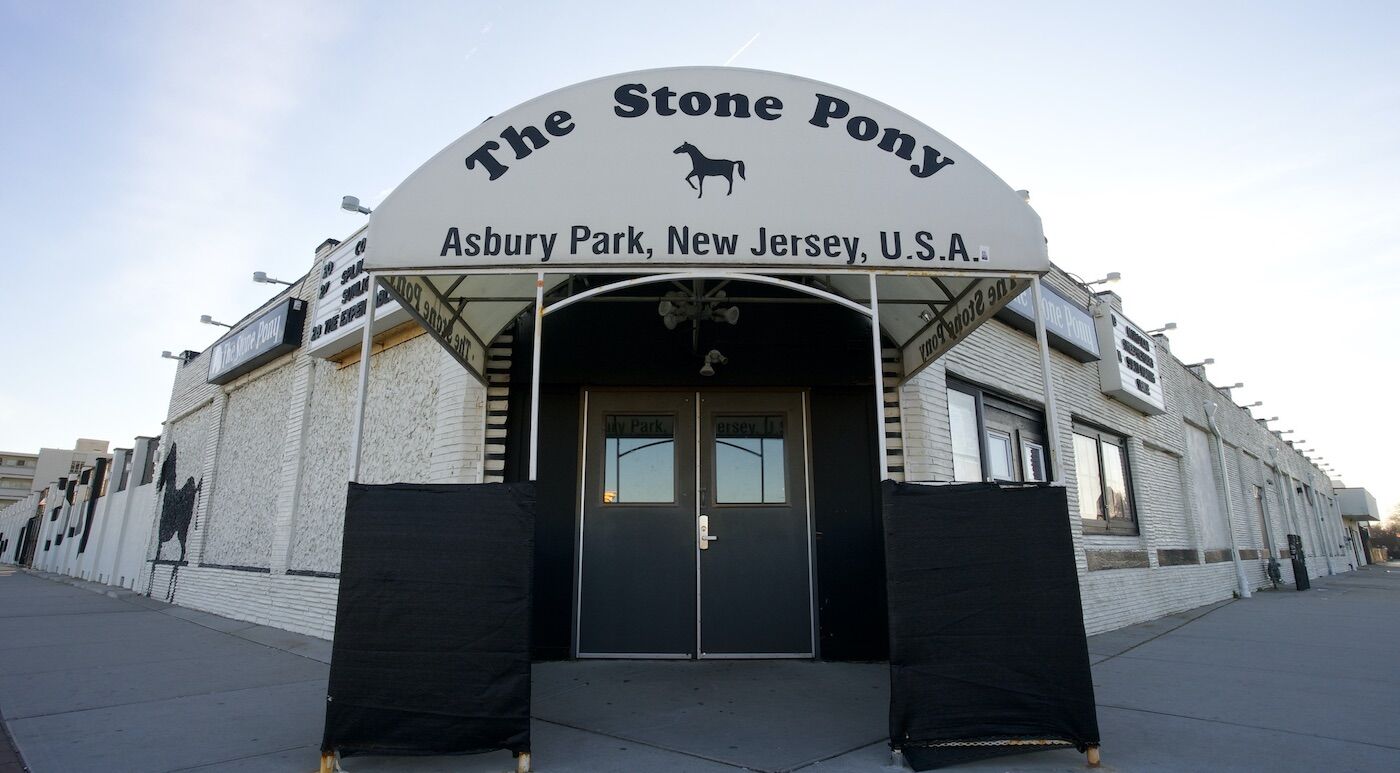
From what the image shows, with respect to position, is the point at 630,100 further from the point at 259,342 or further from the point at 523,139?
the point at 259,342

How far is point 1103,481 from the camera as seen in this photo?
31.3 ft

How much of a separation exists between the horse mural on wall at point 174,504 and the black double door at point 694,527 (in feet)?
29.6

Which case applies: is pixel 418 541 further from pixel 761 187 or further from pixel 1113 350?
pixel 1113 350

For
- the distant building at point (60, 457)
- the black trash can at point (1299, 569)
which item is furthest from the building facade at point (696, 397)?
the distant building at point (60, 457)

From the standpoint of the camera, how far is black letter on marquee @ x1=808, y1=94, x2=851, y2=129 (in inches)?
154

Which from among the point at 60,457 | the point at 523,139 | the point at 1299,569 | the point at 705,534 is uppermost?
the point at 60,457

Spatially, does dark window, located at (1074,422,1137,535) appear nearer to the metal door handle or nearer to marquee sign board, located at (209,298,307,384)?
the metal door handle

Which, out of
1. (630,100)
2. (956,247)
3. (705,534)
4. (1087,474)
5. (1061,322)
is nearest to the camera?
(956,247)

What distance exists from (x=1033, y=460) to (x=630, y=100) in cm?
642

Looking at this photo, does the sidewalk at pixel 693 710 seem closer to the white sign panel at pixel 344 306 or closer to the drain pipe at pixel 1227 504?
the white sign panel at pixel 344 306

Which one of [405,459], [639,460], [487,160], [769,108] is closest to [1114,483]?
[639,460]

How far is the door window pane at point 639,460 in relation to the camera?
588 centimetres

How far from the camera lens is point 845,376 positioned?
6.00m

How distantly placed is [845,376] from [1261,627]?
6616 mm
